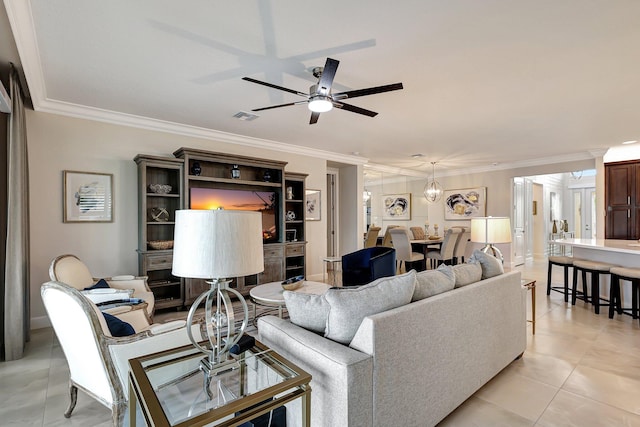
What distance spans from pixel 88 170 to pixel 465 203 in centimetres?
788

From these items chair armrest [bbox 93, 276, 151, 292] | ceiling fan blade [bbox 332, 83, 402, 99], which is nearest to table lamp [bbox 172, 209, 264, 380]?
ceiling fan blade [bbox 332, 83, 402, 99]

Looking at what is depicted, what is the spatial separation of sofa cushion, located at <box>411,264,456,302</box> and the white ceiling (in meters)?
1.66

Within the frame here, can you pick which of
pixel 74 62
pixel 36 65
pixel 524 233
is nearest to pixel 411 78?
pixel 74 62

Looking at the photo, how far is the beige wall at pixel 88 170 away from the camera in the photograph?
139 inches

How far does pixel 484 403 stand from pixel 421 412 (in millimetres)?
692

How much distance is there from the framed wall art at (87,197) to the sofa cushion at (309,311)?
3.30 meters

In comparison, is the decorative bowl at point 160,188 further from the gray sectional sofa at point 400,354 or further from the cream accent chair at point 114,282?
the gray sectional sofa at point 400,354

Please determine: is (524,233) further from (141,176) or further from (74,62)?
(74,62)

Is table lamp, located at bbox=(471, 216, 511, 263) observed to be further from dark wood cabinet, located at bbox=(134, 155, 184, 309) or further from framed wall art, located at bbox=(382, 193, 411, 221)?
framed wall art, located at bbox=(382, 193, 411, 221)

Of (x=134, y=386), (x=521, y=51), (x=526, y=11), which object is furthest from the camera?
(x=521, y=51)

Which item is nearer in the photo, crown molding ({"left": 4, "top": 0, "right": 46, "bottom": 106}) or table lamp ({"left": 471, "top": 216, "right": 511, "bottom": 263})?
crown molding ({"left": 4, "top": 0, "right": 46, "bottom": 106})

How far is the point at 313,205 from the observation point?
6191 millimetres

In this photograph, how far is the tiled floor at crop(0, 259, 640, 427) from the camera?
6.32 ft

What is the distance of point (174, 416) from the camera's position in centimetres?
108
